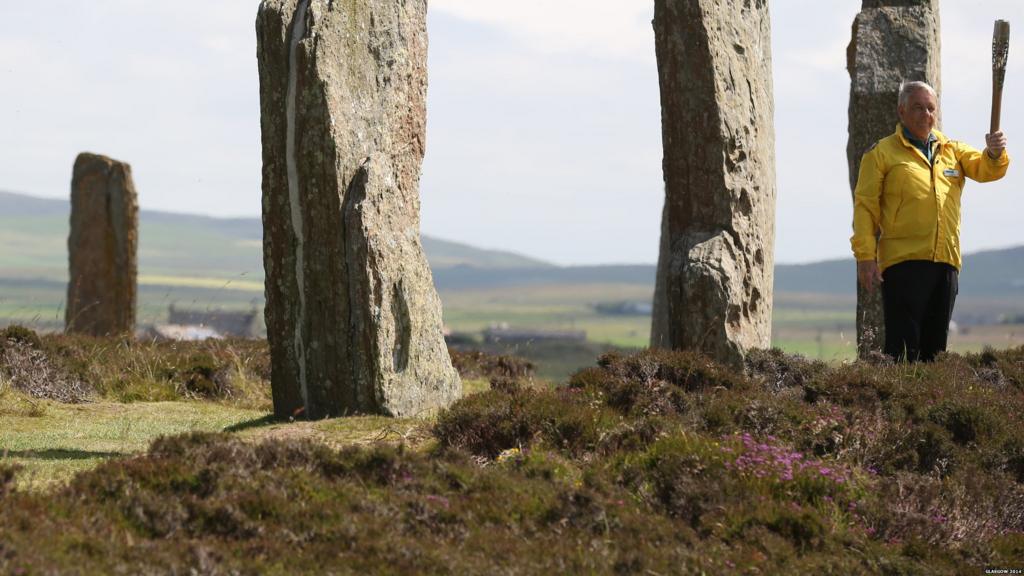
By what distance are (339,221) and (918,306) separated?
16.3 ft

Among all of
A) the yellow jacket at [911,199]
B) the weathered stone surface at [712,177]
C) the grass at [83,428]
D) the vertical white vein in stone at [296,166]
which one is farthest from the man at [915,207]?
the grass at [83,428]

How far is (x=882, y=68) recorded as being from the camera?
1661cm

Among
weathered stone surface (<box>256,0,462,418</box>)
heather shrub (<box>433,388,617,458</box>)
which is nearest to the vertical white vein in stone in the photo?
weathered stone surface (<box>256,0,462,418</box>)

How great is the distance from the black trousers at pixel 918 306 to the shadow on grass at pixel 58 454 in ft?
21.4

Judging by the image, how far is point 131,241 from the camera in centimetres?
2167

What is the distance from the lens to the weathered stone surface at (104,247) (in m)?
21.5

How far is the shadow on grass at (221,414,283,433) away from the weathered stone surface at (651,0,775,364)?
154 inches

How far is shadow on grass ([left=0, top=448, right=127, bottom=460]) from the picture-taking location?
34.8ft

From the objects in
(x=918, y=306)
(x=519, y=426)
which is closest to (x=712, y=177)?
(x=918, y=306)

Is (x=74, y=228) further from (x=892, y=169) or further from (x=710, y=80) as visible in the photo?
(x=892, y=169)

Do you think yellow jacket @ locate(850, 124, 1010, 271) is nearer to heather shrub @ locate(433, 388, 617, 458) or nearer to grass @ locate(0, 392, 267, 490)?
heather shrub @ locate(433, 388, 617, 458)

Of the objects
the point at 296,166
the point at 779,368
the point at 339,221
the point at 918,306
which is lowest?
the point at 779,368

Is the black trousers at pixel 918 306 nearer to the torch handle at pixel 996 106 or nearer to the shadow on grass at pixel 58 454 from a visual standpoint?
the torch handle at pixel 996 106

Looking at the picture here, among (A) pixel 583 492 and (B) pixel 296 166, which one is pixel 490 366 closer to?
(B) pixel 296 166
